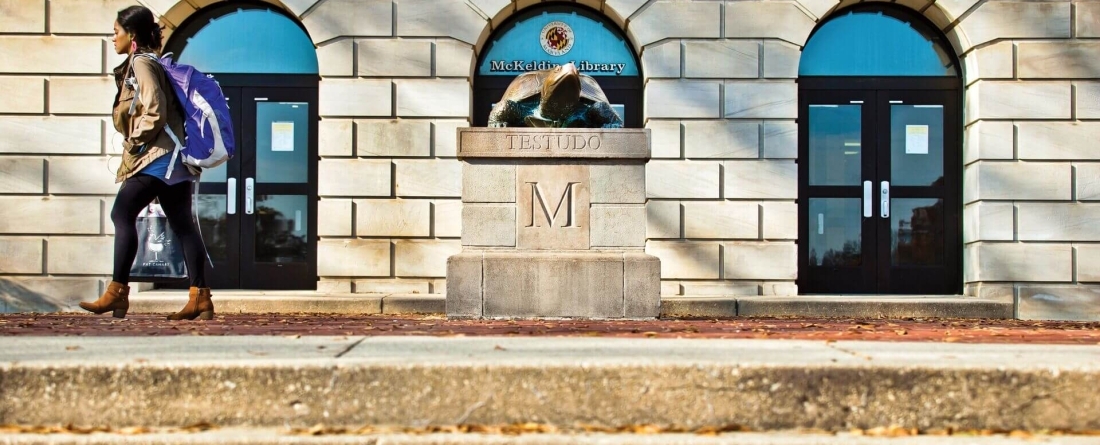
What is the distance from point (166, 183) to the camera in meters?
6.35

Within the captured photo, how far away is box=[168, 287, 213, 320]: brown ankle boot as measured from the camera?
6.56m

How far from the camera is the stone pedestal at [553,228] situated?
7773mm

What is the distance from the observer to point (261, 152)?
1132 centimetres

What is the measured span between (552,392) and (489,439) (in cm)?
33

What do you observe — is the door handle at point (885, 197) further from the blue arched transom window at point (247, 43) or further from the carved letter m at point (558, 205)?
the blue arched transom window at point (247, 43)

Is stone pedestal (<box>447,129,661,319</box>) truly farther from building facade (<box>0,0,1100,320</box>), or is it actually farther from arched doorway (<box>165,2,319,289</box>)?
arched doorway (<box>165,2,319,289</box>)

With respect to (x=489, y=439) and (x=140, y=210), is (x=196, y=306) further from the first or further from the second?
(x=489, y=439)

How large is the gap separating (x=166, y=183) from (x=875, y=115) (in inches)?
332

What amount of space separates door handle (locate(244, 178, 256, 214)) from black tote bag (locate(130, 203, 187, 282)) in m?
2.09

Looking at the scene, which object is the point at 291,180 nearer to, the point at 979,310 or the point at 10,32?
the point at 10,32

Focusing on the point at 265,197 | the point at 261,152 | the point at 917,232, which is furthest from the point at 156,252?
the point at 917,232

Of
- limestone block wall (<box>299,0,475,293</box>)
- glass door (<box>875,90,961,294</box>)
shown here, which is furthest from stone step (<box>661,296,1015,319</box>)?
limestone block wall (<box>299,0,475,293</box>)

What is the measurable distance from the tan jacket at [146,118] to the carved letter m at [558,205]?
2767 mm

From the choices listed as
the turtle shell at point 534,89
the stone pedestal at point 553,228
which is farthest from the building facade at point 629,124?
the stone pedestal at point 553,228
